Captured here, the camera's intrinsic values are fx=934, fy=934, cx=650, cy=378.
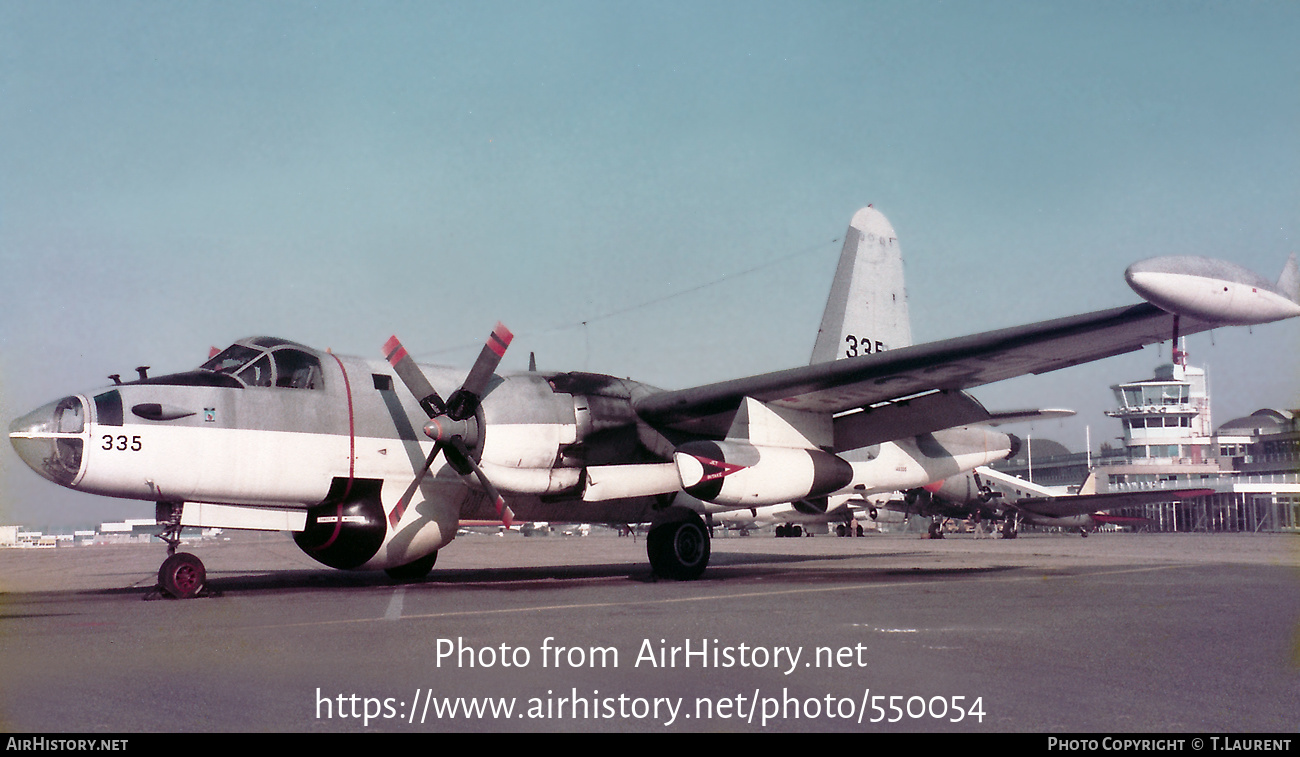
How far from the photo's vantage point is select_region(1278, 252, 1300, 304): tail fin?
31.7 feet

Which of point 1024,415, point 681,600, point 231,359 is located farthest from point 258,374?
point 1024,415

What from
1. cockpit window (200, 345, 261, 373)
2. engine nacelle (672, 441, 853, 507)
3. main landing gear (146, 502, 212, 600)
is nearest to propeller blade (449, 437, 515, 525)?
engine nacelle (672, 441, 853, 507)

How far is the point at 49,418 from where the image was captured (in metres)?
11.7

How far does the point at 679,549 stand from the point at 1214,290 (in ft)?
30.8

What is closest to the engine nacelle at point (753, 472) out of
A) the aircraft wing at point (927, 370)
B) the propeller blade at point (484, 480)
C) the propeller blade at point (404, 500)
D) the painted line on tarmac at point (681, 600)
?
the aircraft wing at point (927, 370)

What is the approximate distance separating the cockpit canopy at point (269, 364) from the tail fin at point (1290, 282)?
12.3 metres

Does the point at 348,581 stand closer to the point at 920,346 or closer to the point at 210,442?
the point at 210,442

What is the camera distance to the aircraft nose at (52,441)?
11.7 m

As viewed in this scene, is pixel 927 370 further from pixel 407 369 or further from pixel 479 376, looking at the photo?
pixel 407 369

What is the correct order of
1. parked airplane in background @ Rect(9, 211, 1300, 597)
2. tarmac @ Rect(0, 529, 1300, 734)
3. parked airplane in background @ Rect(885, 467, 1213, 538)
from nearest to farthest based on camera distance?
tarmac @ Rect(0, 529, 1300, 734) → parked airplane in background @ Rect(9, 211, 1300, 597) → parked airplane in background @ Rect(885, 467, 1213, 538)

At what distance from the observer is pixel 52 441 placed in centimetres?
1169

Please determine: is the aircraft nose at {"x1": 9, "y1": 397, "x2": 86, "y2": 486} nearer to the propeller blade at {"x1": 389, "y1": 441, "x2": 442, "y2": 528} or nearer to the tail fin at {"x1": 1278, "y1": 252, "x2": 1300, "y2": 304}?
the propeller blade at {"x1": 389, "y1": 441, "x2": 442, "y2": 528}

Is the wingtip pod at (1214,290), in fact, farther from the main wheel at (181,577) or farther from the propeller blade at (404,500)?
the main wheel at (181,577)

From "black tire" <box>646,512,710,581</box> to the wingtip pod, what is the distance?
8930 mm
